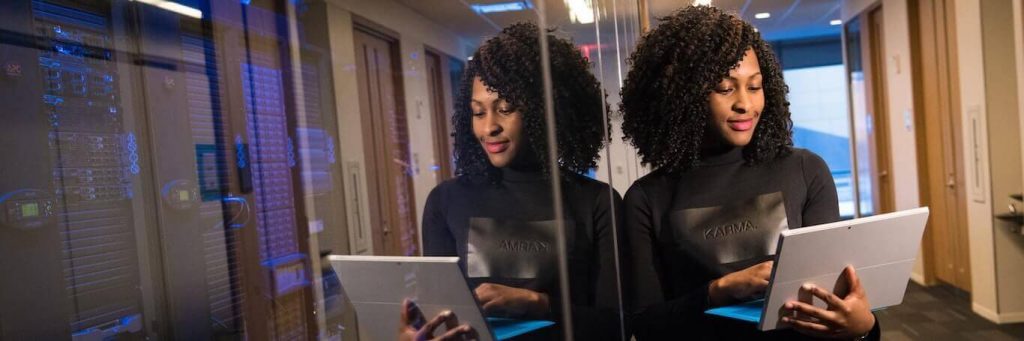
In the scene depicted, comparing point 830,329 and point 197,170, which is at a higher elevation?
point 197,170

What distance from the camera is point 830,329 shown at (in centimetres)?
100

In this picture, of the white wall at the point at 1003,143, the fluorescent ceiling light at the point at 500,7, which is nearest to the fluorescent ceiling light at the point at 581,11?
the fluorescent ceiling light at the point at 500,7

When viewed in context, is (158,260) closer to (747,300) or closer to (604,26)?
(604,26)

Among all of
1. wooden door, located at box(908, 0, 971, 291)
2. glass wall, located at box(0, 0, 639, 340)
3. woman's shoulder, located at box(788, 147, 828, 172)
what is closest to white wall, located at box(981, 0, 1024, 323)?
wooden door, located at box(908, 0, 971, 291)

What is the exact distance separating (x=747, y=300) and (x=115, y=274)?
2.98 feet

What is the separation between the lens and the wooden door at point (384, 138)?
30 centimetres

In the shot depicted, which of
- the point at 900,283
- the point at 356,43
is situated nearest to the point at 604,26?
the point at 900,283

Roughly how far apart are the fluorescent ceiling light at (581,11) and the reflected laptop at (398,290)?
0.35m

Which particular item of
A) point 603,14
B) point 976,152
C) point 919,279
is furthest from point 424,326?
point 919,279

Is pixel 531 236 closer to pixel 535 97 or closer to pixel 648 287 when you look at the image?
pixel 535 97

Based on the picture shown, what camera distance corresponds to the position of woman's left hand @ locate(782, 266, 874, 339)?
964 millimetres

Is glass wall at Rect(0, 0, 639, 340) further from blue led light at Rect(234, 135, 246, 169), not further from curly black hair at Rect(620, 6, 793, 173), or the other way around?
curly black hair at Rect(620, 6, 793, 173)

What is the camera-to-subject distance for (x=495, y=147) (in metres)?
0.46

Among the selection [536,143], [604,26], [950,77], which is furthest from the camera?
[950,77]
